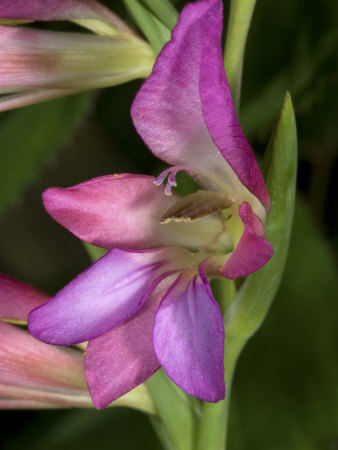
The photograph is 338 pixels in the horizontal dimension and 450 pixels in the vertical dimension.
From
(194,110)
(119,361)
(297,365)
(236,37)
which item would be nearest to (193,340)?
(119,361)

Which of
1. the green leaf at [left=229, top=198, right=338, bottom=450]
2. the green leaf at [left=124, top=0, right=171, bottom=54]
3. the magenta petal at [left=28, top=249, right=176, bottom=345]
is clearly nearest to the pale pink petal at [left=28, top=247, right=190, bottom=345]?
the magenta petal at [left=28, top=249, right=176, bottom=345]

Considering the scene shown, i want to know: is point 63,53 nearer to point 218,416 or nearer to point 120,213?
point 120,213

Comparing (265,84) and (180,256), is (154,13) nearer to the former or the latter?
(180,256)

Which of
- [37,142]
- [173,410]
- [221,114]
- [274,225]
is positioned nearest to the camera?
[221,114]

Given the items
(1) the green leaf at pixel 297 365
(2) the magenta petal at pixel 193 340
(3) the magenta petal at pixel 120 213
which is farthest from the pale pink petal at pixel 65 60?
(1) the green leaf at pixel 297 365

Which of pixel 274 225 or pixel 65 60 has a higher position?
pixel 65 60

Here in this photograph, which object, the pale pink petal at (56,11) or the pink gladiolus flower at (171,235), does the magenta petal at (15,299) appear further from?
the pale pink petal at (56,11)

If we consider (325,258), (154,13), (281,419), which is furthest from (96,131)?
(154,13)
